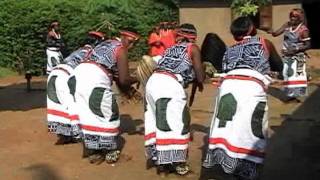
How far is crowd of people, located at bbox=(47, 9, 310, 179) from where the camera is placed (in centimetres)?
585

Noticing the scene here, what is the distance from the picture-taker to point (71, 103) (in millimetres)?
8266

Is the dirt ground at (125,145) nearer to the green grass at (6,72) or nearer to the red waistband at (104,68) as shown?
the red waistband at (104,68)

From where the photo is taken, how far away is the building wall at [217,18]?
17.7 metres

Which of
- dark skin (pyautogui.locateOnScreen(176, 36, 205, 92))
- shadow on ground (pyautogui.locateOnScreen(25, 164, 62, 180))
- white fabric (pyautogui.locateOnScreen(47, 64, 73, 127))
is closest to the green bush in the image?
white fabric (pyautogui.locateOnScreen(47, 64, 73, 127))

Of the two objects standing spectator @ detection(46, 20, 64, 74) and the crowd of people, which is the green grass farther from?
the crowd of people

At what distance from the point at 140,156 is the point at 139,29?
12390mm

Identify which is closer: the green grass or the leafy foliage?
the leafy foliage

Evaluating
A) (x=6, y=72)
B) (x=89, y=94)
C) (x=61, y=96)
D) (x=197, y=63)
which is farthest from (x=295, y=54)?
(x=6, y=72)

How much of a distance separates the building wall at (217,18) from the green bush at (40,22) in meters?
1.84

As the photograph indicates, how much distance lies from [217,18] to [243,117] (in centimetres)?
1253

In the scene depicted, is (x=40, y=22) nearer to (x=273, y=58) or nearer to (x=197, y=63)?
(x=197, y=63)

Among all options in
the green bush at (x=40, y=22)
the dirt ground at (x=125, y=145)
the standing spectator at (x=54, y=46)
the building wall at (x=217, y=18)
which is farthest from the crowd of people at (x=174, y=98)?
the green bush at (x=40, y=22)

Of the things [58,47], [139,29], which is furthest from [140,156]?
[139,29]

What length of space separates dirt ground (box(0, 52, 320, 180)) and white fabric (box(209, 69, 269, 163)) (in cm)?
56
